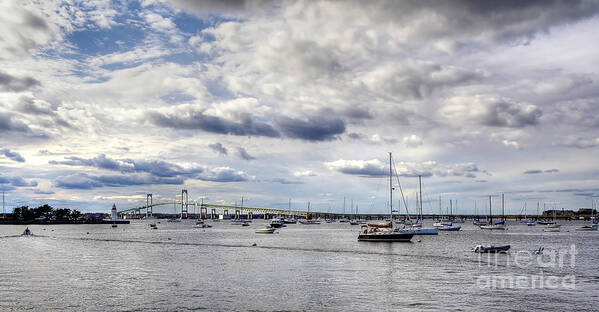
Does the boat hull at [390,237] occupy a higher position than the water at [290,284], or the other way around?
the water at [290,284]

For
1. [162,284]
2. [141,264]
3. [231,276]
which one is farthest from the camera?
[141,264]

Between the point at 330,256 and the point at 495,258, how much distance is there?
70.7 feet

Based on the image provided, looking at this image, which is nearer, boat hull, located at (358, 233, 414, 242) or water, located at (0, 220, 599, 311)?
water, located at (0, 220, 599, 311)

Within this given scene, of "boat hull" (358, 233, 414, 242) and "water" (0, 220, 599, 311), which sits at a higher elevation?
"water" (0, 220, 599, 311)

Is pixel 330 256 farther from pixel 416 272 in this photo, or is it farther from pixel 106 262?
pixel 106 262

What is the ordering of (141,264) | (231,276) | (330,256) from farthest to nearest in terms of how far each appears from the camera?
(330,256), (141,264), (231,276)

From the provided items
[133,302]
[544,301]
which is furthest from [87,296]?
[544,301]

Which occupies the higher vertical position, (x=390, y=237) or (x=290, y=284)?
(x=290, y=284)

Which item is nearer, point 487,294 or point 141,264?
point 487,294

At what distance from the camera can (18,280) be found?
42.7 meters

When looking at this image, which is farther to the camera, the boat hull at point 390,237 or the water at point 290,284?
the boat hull at point 390,237

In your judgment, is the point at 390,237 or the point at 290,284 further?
the point at 390,237

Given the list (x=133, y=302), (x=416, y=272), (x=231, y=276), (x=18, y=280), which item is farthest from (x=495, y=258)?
(x=18, y=280)

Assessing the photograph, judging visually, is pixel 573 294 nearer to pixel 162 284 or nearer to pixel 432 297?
pixel 432 297
